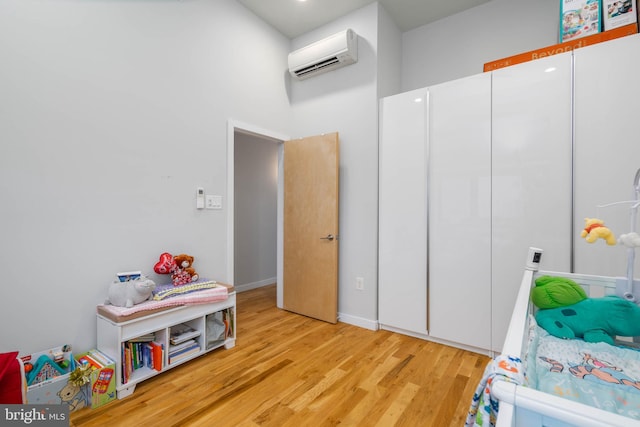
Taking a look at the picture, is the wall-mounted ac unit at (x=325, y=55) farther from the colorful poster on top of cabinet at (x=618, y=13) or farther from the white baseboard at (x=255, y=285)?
the white baseboard at (x=255, y=285)

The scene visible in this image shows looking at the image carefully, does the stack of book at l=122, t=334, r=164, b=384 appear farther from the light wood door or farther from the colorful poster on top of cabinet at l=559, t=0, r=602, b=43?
the colorful poster on top of cabinet at l=559, t=0, r=602, b=43

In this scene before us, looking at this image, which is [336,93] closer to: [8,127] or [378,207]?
[378,207]

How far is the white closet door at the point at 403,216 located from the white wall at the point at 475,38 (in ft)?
2.40

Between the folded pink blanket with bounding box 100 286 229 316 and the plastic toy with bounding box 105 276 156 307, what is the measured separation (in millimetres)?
30

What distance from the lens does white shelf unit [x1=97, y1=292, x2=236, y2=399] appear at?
5.52 ft

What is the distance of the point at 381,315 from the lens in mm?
2691

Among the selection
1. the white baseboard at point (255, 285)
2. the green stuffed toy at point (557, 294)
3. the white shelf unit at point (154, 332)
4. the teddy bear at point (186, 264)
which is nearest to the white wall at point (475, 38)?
the green stuffed toy at point (557, 294)

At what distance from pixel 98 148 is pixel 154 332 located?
4.08ft

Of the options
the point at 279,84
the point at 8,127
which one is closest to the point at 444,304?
the point at 279,84

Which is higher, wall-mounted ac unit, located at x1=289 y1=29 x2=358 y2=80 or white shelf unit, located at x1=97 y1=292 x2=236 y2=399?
wall-mounted ac unit, located at x1=289 y1=29 x2=358 y2=80

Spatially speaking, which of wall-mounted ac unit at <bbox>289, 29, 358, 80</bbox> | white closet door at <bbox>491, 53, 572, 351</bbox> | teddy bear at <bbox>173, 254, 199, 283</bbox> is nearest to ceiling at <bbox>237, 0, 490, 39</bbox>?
wall-mounted ac unit at <bbox>289, 29, 358, 80</bbox>

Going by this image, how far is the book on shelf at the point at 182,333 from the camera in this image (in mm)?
2014

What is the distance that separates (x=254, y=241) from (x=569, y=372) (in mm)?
3753

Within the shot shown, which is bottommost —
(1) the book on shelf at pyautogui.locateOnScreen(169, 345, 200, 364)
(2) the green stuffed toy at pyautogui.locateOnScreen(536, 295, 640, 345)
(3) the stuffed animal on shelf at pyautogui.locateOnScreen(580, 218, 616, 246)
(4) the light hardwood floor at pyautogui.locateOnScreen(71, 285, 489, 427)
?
(4) the light hardwood floor at pyautogui.locateOnScreen(71, 285, 489, 427)
